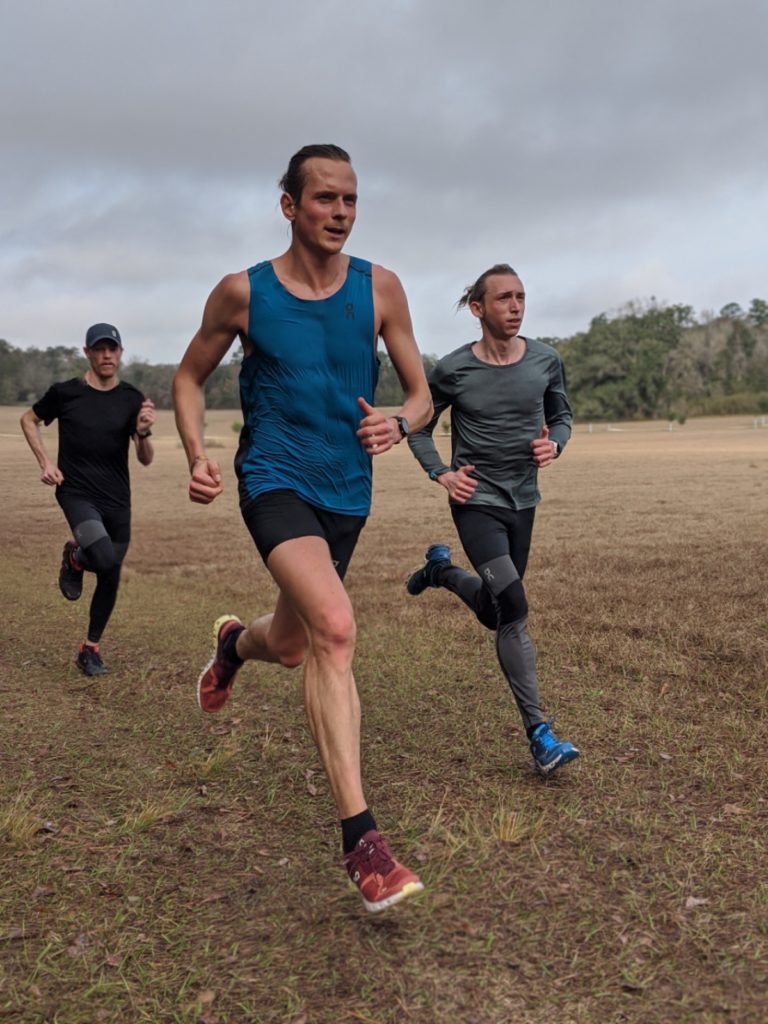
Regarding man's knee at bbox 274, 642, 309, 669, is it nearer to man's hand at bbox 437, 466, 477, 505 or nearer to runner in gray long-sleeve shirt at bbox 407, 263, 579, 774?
runner in gray long-sleeve shirt at bbox 407, 263, 579, 774

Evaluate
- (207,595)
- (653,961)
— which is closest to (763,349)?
(207,595)

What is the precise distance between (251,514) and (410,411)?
0.83 meters

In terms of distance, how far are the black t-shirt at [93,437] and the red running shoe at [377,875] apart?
4.57 meters

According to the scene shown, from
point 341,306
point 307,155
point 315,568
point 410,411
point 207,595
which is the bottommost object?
point 207,595

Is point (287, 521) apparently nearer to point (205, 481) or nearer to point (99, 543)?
point (205, 481)

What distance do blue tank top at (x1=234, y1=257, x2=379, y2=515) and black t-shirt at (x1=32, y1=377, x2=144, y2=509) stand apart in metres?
3.47

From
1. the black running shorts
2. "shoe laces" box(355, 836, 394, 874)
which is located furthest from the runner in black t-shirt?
"shoe laces" box(355, 836, 394, 874)

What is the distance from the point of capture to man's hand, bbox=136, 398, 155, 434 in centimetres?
712

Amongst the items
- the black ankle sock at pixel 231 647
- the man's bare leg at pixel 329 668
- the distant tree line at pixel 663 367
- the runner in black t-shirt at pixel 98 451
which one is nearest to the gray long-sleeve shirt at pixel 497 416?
the black ankle sock at pixel 231 647

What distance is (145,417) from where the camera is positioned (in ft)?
23.4

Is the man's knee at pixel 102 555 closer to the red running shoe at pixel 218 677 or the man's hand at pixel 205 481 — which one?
the red running shoe at pixel 218 677

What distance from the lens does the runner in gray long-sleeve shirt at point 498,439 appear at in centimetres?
504

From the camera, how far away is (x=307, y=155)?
3.93 meters

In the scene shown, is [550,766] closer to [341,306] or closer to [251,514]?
[251,514]
